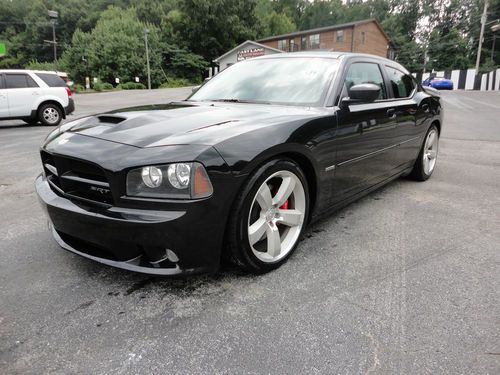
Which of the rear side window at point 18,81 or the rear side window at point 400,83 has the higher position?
the rear side window at point 18,81

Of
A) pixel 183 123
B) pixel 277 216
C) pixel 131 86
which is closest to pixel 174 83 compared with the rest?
pixel 131 86

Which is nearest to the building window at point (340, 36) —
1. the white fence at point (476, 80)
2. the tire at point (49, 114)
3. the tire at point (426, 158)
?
the white fence at point (476, 80)

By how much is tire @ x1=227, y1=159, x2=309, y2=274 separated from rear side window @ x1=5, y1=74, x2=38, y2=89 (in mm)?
10427

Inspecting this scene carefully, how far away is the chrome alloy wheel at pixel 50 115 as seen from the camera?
422 inches

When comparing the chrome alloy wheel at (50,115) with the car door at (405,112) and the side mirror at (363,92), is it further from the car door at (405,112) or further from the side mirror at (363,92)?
the side mirror at (363,92)

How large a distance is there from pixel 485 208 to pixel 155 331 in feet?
11.6

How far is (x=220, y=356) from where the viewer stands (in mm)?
1795

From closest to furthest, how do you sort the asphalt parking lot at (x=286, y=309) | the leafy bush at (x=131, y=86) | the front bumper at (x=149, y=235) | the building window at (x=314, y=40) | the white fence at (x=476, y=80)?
the asphalt parking lot at (x=286, y=309), the front bumper at (x=149, y=235), the white fence at (x=476, y=80), the leafy bush at (x=131, y=86), the building window at (x=314, y=40)

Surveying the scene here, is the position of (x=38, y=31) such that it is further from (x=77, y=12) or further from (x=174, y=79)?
(x=174, y=79)

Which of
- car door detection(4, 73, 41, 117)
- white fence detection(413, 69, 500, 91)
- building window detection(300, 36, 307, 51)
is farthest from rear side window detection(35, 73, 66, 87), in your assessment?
building window detection(300, 36, 307, 51)

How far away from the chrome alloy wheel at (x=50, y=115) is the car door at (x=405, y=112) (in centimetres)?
983

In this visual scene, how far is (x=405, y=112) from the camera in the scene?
400 centimetres

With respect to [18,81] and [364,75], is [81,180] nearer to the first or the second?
[364,75]

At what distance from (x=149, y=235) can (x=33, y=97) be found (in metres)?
10.5
